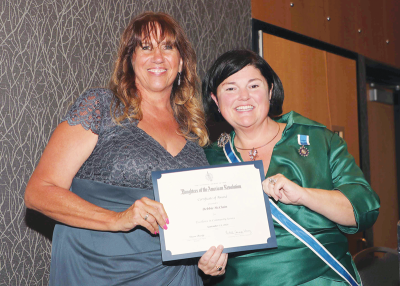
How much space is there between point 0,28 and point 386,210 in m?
4.77

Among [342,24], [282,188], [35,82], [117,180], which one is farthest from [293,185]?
[342,24]

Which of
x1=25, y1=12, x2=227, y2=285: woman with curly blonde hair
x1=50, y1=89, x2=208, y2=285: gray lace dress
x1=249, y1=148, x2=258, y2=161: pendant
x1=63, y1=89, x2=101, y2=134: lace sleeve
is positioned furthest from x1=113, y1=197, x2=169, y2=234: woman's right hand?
x1=249, y1=148, x2=258, y2=161: pendant

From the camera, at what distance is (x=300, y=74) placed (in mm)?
3389

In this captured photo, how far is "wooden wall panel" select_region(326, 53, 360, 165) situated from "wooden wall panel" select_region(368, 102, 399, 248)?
110 cm

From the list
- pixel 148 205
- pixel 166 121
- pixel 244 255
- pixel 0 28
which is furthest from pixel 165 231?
pixel 0 28

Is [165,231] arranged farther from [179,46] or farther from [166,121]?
[179,46]

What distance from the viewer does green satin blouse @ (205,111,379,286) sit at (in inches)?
65.0

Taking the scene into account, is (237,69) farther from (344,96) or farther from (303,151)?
(344,96)

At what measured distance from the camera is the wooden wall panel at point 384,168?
4.94 metres

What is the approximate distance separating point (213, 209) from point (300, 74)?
2.20 m

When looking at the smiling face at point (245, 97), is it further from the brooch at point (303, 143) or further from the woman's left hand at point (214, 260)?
the woman's left hand at point (214, 260)

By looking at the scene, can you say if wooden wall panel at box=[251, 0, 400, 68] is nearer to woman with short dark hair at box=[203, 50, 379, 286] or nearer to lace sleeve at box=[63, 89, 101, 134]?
woman with short dark hair at box=[203, 50, 379, 286]

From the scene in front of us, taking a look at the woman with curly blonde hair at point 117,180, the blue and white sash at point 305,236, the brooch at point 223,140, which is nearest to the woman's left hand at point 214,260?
the woman with curly blonde hair at point 117,180

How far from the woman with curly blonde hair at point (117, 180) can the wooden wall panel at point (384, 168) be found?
383 cm
